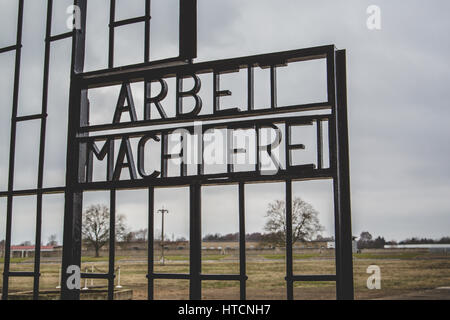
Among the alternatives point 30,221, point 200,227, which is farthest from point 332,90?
point 30,221

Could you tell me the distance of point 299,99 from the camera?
3.12 metres

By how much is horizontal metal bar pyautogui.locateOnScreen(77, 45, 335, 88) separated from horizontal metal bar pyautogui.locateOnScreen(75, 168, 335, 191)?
0.69 meters

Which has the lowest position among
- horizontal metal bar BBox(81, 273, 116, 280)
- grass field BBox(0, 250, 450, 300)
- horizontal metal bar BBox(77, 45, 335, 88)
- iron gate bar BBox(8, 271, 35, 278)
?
grass field BBox(0, 250, 450, 300)

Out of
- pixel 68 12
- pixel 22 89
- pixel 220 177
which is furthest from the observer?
pixel 22 89

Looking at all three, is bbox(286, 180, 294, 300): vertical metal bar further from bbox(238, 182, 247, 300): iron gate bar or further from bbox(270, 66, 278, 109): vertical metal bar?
bbox(270, 66, 278, 109): vertical metal bar

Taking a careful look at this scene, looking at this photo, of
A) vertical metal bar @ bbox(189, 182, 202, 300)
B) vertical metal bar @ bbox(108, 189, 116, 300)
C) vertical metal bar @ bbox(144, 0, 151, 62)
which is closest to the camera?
vertical metal bar @ bbox(189, 182, 202, 300)

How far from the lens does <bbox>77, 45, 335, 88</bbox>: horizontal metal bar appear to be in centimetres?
305

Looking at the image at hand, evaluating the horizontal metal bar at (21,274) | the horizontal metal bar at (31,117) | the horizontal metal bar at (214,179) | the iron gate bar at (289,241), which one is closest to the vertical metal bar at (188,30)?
the horizontal metal bar at (214,179)

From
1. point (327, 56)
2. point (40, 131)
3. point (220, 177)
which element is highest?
point (327, 56)

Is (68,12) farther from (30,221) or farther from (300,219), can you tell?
(300,219)

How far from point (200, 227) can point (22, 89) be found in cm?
209

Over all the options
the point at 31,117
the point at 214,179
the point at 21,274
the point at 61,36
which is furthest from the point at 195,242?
the point at 61,36

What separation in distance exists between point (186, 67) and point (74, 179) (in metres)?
1.14

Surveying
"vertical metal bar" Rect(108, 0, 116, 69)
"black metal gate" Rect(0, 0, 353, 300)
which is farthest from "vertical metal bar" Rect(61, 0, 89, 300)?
"vertical metal bar" Rect(108, 0, 116, 69)
